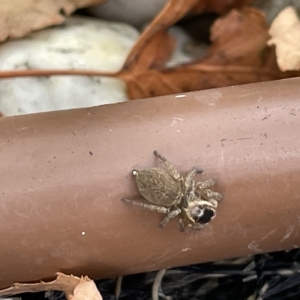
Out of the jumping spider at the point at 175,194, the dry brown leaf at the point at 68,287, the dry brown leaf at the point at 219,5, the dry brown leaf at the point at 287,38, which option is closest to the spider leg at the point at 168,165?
the jumping spider at the point at 175,194

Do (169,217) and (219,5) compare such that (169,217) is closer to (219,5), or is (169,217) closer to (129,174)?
(129,174)

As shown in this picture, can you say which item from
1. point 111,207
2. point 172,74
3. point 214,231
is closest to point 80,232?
point 111,207

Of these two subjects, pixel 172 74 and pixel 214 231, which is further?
pixel 172 74

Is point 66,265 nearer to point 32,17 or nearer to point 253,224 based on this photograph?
point 253,224

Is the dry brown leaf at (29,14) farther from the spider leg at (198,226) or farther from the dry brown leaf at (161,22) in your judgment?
the spider leg at (198,226)

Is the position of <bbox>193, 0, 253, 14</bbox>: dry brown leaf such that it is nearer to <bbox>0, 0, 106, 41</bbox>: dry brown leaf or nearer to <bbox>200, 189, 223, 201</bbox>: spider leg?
<bbox>0, 0, 106, 41</bbox>: dry brown leaf

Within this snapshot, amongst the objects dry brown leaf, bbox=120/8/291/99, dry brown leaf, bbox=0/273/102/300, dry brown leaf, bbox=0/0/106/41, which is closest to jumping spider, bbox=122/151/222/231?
dry brown leaf, bbox=0/273/102/300
